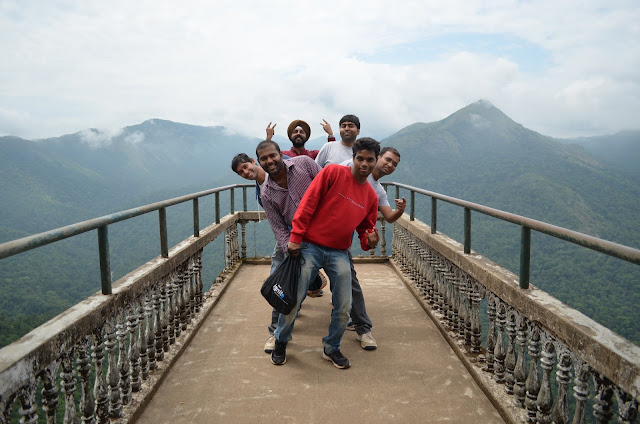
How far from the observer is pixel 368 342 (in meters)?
3.39

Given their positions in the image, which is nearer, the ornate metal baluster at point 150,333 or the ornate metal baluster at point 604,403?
the ornate metal baluster at point 604,403

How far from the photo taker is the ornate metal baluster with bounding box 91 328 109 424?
7.21ft

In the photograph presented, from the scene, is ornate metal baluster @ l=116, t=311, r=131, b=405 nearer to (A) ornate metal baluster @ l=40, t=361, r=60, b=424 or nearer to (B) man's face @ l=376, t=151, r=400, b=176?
(A) ornate metal baluster @ l=40, t=361, r=60, b=424

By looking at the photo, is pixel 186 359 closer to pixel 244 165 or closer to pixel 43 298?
pixel 244 165

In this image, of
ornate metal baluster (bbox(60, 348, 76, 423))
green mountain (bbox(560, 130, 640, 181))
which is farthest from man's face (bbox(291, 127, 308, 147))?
green mountain (bbox(560, 130, 640, 181))

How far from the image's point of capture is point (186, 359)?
3.27 metres

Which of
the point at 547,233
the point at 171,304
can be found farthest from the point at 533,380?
the point at 171,304

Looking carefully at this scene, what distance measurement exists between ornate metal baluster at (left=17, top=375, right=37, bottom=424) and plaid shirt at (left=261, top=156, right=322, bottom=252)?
1.63 metres

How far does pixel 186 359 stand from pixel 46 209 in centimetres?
12759

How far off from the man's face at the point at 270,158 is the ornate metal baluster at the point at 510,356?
5.68 ft

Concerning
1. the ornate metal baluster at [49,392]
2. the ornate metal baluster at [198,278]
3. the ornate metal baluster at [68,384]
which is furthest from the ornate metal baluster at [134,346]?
the ornate metal baluster at [198,278]

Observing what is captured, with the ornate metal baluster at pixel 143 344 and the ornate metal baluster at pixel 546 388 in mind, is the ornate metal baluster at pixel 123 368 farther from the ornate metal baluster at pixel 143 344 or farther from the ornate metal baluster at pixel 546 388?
the ornate metal baluster at pixel 546 388

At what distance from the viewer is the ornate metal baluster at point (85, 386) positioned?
80.3 inches

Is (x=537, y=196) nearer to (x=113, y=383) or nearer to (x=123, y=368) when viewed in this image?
(x=123, y=368)
